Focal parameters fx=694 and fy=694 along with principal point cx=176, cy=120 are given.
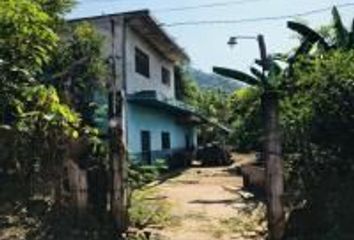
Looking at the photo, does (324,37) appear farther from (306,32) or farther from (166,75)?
(166,75)

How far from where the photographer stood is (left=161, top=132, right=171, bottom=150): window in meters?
31.6

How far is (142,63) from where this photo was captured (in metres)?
27.3

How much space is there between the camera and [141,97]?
24.1 meters

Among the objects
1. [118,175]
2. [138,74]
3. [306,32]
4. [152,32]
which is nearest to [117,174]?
[118,175]

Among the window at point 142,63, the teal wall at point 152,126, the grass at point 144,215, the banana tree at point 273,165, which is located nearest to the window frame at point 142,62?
the window at point 142,63

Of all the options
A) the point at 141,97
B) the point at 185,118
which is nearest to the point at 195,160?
the point at 185,118

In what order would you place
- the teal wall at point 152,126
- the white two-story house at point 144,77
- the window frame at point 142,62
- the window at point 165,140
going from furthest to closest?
the window at point 165,140, the window frame at point 142,62, the teal wall at point 152,126, the white two-story house at point 144,77

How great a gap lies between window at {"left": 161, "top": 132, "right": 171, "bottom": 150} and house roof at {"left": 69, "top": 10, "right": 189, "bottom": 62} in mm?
3662

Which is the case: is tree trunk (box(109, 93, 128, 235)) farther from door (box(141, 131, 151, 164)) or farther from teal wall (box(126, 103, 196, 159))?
door (box(141, 131, 151, 164))

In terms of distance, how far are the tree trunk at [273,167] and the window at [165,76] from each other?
2164 centimetres

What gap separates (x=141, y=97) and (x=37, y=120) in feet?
46.2

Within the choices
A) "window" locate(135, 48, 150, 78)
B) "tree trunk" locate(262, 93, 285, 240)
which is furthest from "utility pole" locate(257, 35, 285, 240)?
"window" locate(135, 48, 150, 78)

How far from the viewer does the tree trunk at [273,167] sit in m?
10.7

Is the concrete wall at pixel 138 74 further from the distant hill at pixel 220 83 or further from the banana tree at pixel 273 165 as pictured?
the banana tree at pixel 273 165
